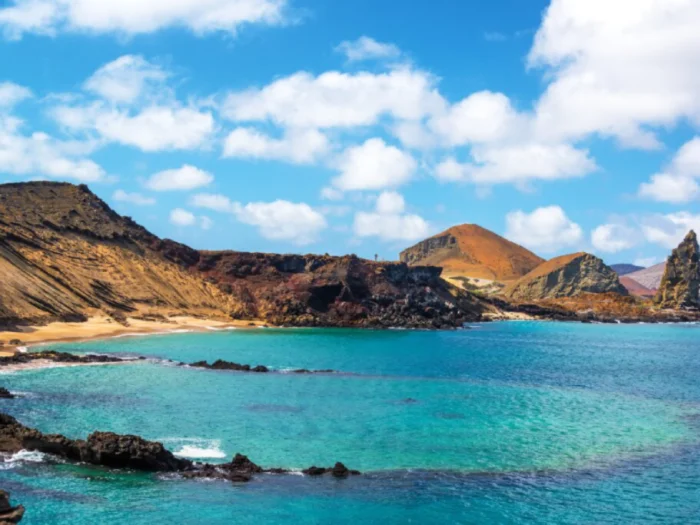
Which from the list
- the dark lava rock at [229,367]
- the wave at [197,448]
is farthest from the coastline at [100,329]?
the wave at [197,448]

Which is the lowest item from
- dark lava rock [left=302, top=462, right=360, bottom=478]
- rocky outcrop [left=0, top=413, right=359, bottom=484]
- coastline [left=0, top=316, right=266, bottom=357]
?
dark lava rock [left=302, top=462, right=360, bottom=478]

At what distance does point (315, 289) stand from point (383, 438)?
9923 cm

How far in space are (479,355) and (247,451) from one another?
59365 millimetres

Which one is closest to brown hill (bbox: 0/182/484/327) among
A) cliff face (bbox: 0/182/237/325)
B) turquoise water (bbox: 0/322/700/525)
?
cliff face (bbox: 0/182/237/325)

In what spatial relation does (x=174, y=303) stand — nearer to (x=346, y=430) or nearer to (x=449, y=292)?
(x=346, y=430)

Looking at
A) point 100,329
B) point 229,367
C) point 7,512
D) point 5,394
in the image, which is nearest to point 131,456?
point 7,512

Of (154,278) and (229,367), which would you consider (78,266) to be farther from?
(229,367)

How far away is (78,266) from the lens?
102438 mm

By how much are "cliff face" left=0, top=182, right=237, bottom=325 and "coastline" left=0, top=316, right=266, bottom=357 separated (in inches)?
90.2

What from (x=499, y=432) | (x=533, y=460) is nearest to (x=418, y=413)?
(x=499, y=432)

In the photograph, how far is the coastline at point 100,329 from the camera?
232 ft

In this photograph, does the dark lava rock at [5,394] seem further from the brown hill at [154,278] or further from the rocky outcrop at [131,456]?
the brown hill at [154,278]

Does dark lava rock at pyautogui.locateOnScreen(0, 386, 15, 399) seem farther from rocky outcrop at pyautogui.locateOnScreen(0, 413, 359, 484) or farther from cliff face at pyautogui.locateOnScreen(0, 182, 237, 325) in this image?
cliff face at pyautogui.locateOnScreen(0, 182, 237, 325)

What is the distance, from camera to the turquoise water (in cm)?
2491
